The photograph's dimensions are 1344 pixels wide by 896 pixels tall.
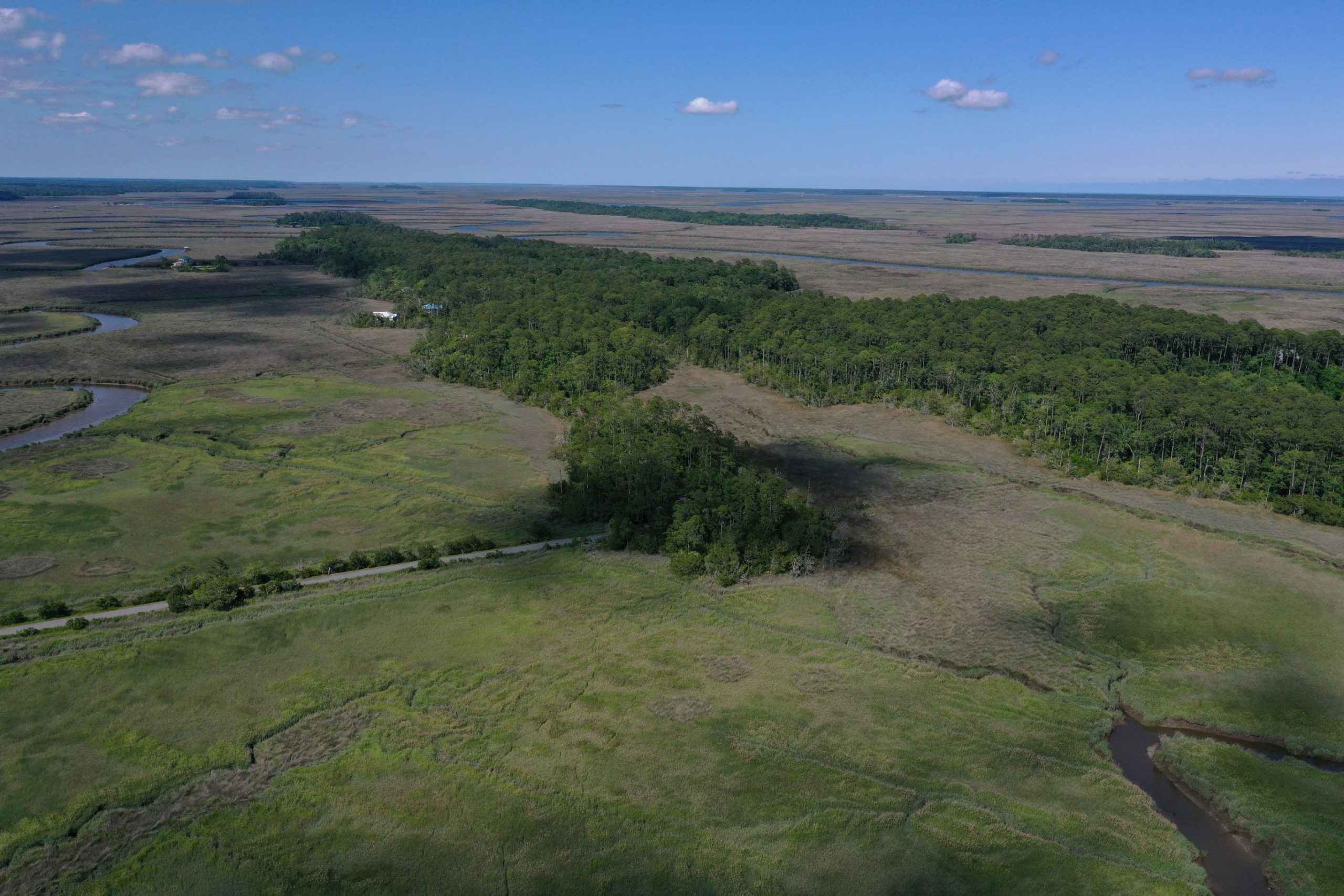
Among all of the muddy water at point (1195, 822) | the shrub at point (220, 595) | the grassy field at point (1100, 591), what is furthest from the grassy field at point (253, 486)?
the muddy water at point (1195, 822)

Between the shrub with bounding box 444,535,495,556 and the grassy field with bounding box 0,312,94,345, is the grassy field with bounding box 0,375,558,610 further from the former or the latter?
the grassy field with bounding box 0,312,94,345

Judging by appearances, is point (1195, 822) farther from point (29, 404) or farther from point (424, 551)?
point (29, 404)

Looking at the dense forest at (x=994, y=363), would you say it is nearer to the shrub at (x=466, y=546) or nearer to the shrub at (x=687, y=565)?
the shrub at (x=466, y=546)

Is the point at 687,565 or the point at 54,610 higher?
the point at 687,565

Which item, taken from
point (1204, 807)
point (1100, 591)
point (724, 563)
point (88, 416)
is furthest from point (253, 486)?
point (1204, 807)

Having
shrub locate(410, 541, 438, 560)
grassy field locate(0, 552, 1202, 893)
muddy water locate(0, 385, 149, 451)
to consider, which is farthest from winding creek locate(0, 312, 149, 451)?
grassy field locate(0, 552, 1202, 893)

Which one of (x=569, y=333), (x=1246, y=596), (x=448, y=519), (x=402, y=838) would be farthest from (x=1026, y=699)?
(x=569, y=333)

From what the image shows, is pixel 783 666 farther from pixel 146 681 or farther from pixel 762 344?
pixel 762 344
